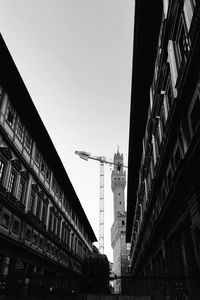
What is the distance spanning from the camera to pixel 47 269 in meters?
28.6

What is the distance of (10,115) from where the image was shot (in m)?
21.1

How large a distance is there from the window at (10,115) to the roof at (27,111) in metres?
0.66

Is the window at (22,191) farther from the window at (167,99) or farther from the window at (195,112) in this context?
the window at (195,112)

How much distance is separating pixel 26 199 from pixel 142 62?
1420 centimetres

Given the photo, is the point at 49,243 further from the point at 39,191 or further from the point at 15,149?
the point at 15,149

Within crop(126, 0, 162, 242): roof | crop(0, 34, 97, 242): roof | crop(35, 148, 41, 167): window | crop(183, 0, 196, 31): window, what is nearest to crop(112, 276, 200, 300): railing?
crop(183, 0, 196, 31): window

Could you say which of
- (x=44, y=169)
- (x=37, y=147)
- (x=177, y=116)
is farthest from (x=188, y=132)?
(x=44, y=169)

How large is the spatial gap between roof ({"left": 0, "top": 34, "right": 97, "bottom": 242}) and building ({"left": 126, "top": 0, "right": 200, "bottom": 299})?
8563 millimetres

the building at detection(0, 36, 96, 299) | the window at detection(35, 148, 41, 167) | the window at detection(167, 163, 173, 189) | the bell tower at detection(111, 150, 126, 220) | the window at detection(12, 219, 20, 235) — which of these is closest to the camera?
the window at detection(167, 163, 173, 189)

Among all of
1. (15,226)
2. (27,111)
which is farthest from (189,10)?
(15,226)

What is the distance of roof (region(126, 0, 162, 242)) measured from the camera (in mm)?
17850

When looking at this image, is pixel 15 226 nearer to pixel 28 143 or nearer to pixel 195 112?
pixel 28 143

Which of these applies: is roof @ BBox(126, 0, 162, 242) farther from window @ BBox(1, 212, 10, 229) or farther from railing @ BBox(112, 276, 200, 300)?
railing @ BBox(112, 276, 200, 300)

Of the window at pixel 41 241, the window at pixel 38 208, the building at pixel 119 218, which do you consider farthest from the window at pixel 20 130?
the building at pixel 119 218
